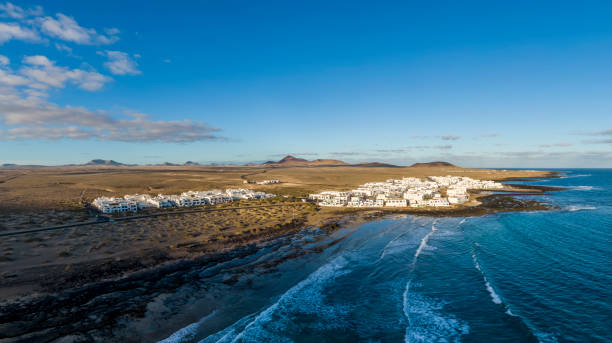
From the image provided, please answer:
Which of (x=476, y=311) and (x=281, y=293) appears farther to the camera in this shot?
(x=281, y=293)

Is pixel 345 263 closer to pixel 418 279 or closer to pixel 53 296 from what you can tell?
pixel 418 279

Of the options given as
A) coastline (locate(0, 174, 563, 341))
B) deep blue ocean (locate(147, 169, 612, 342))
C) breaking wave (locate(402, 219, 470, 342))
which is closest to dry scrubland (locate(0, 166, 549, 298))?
coastline (locate(0, 174, 563, 341))

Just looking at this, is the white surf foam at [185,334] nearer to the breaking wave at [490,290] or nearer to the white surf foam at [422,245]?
the white surf foam at [422,245]

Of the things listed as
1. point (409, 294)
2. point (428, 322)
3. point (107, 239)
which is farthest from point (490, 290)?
point (107, 239)

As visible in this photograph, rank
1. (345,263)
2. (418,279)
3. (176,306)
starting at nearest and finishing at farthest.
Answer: (176,306) → (418,279) → (345,263)

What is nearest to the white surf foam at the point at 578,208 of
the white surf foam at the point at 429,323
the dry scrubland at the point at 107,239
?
the dry scrubland at the point at 107,239

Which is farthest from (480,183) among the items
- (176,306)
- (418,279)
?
(176,306)

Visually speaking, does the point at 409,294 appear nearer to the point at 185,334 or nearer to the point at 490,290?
the point at 490,290
